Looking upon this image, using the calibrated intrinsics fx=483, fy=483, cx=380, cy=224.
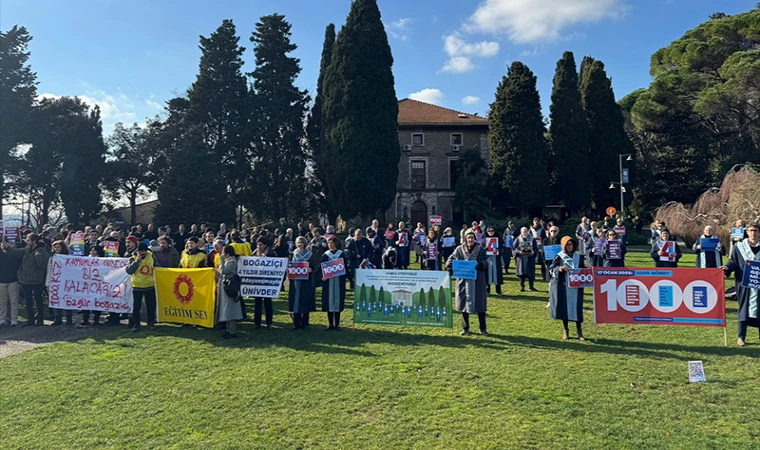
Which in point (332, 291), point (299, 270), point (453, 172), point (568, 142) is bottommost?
point (332, 291)

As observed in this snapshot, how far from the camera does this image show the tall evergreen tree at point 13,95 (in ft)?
115

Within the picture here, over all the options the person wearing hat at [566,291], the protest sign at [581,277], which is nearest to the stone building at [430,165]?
the person wearing hat at [566,291]

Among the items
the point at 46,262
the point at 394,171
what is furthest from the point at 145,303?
the point at 394,171

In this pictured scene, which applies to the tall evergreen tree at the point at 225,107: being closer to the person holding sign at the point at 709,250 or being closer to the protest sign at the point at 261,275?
the protest sign at the point at 261,275

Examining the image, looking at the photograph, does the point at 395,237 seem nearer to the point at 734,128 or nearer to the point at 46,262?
the point at 46,262

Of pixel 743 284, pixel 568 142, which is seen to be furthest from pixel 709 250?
pixel 568 142

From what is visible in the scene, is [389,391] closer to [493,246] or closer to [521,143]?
[493,246]

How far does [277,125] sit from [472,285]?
31273 mm

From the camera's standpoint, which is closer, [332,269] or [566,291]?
[566,291]

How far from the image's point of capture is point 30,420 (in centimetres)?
588

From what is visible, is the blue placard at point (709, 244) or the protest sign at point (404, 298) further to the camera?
the blue placard at point (709, 244)

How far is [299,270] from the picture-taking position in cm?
962

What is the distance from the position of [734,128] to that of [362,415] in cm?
4592

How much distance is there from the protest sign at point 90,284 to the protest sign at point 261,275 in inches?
105
